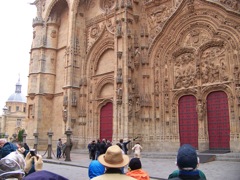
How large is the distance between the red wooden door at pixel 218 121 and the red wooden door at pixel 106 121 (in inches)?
312

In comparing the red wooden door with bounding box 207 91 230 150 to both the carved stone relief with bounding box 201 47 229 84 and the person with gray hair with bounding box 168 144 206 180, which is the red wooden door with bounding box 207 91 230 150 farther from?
the person with gray hair with bounding box 168 144 206 180

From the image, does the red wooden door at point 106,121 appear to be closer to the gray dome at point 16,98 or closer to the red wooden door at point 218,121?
the red wooden door at point 218,121

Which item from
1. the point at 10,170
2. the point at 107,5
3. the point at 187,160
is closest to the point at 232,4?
the point at 107,5

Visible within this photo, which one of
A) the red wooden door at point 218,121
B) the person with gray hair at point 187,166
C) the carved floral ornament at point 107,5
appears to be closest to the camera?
the person with gray hair at point 187,166

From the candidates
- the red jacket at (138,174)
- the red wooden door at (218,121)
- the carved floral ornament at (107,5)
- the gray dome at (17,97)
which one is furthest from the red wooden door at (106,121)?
the gray dome at (17,97)

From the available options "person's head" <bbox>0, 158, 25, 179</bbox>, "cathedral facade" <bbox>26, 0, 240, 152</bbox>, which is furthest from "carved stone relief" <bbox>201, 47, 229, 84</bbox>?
"person's head" <bbox>0, 158, 25, 179</bbox>

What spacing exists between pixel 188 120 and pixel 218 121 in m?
2.07

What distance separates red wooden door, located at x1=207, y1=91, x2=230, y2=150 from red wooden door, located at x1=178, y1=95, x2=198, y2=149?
102 cm

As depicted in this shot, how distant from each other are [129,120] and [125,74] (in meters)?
3.19

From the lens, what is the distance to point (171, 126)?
18031mm

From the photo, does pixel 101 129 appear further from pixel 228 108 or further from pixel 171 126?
pixel 228 108

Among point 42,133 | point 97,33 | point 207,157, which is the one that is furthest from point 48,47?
point 207,157

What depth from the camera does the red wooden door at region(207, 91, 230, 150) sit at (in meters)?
15.6

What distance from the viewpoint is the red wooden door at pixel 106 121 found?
21.1 metres
